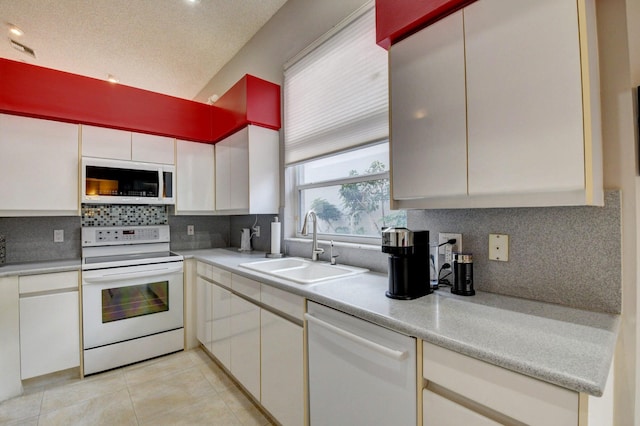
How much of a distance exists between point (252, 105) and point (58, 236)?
214cm

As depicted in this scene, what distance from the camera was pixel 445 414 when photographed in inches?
35.5

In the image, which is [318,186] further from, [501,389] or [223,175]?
[501,389]

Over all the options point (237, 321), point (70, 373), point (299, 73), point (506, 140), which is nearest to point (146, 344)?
point (70, 373)

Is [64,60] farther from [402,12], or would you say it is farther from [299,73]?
[402,12]

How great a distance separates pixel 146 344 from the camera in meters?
2.59

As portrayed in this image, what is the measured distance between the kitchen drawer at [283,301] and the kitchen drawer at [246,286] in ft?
0.23

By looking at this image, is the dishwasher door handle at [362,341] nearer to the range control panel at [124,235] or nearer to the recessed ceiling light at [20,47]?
the range control panel at [124,235]

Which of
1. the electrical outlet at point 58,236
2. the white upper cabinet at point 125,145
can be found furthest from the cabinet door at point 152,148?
the electrical outlet at point 58,236

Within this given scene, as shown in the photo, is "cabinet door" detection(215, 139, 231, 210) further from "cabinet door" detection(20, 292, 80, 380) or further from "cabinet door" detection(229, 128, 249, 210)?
"cabinet door" detection(20, 292, 80, 380)

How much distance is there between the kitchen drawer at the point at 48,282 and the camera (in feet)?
7.11

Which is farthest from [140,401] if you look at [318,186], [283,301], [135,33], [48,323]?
[135,33]

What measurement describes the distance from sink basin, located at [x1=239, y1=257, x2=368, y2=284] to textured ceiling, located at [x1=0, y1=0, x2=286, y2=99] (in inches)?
91.9

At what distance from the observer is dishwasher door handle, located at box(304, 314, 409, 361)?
100cm

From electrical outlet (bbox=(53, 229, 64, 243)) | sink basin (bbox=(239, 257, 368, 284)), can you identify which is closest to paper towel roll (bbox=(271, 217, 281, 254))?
sink basin (bbox=(239, 257, 368, 284))
